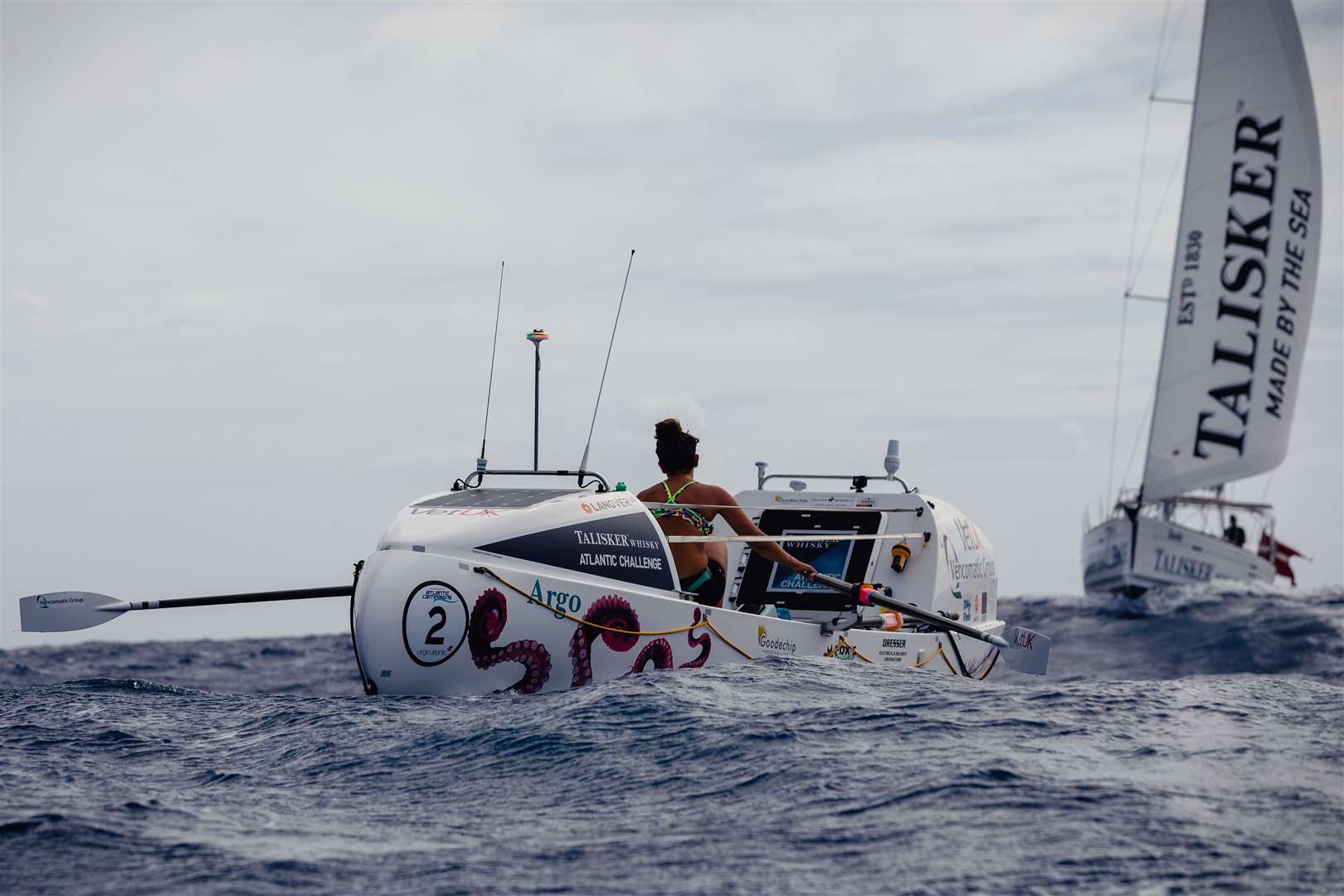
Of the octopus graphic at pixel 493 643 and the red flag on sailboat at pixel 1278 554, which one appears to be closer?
the octopus graphic at pixel 493 643

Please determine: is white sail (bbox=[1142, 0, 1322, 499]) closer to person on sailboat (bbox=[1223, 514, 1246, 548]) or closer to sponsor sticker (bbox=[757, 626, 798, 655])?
person on sailboat (bbox=[1223, 514, 1246, 548])

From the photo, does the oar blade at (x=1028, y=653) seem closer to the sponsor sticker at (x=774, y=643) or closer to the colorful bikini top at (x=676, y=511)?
the sponsor sticker at (x=774, y=643)

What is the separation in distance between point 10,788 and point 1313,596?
31.6m

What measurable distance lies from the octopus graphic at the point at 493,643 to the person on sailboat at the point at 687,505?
1.46 metres

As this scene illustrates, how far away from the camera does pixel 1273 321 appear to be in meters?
29.3

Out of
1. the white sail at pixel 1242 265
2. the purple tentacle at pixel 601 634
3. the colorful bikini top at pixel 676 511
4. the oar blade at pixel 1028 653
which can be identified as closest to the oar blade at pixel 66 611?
the purple tentacle at pixel 601 634

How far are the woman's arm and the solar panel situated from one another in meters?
1.01

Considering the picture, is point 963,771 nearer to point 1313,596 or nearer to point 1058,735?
point 1058,735

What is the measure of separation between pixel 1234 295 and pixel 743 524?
24897 mm

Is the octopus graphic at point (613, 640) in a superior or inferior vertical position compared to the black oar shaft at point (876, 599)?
inferior

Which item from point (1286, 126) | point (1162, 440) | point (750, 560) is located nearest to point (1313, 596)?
point (1162, 440)

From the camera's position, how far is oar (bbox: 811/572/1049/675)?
8180 millimetres

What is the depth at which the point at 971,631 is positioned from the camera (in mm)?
8625

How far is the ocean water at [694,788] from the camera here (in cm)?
392
